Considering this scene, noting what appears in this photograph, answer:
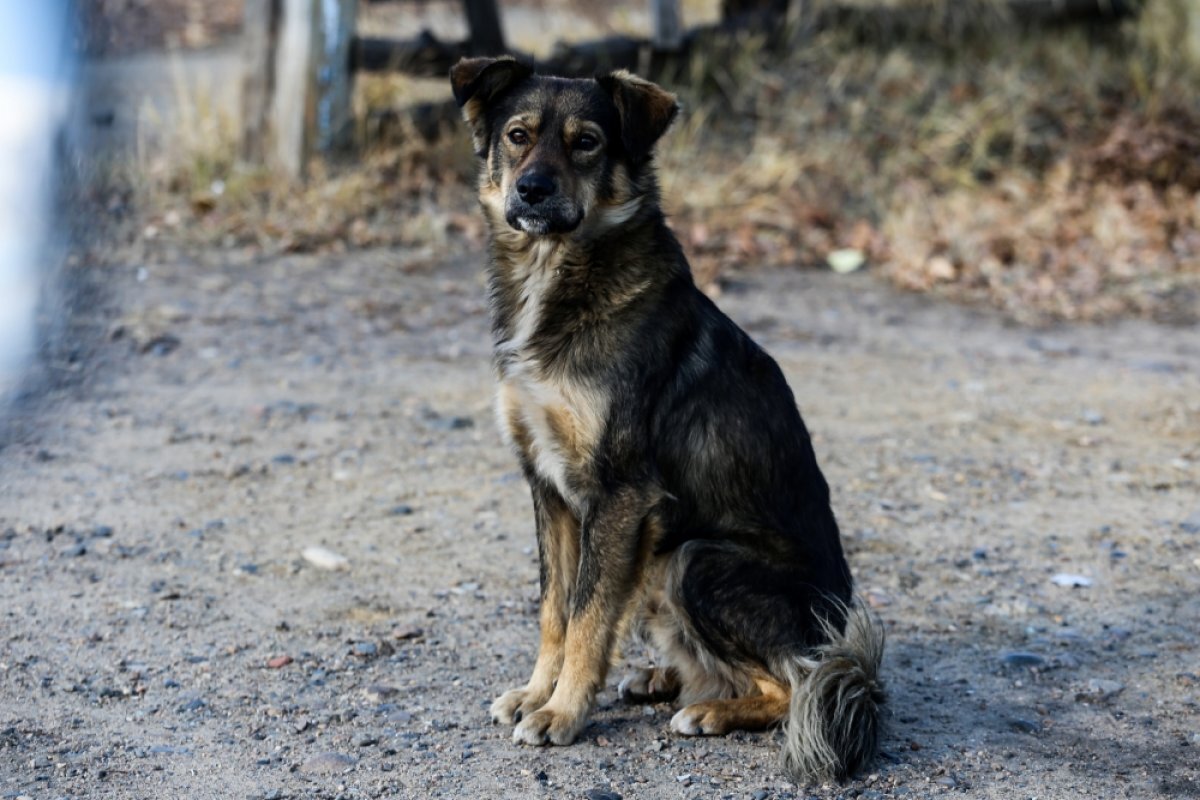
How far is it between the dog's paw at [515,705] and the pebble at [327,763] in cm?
47

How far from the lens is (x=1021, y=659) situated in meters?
4.27

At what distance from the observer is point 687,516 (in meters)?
3.70

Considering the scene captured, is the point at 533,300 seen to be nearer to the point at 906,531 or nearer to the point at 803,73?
the point at 906,531

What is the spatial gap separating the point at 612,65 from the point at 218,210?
3669mm

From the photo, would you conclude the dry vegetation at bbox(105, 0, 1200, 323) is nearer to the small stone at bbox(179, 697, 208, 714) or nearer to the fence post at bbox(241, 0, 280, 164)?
the fence post at bbox(241, 0, 280, 164)

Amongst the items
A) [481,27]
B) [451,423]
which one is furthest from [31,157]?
[481,27]

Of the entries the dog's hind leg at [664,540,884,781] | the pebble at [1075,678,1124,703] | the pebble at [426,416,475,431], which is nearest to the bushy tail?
the dog's hind leg at [664,540,884,781]

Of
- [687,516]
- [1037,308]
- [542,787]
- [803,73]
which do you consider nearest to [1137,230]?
[1037,308]

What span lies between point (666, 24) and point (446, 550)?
24.1 ft

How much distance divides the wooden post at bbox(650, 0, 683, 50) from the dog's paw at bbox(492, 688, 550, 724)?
848 centimetres

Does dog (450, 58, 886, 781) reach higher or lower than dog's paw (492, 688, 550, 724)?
higher

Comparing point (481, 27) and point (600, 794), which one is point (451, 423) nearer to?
point (600, 794)

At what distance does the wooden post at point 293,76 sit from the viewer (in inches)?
360

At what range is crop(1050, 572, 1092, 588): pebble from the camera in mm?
4906
